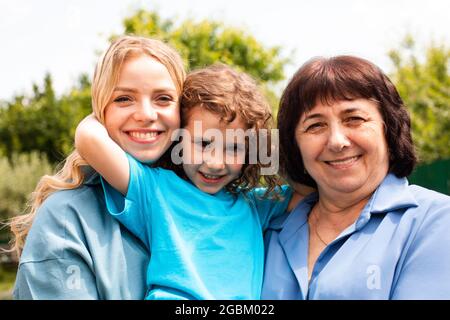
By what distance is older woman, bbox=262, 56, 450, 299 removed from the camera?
2047mm

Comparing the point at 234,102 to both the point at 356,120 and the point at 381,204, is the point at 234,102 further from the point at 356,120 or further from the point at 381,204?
the point at 381,204

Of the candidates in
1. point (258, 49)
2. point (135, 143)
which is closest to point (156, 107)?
point (135, 143)

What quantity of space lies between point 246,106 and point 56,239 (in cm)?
113

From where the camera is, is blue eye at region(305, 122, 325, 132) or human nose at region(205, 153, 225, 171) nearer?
blue eye at region(305, 122, 325, 132)

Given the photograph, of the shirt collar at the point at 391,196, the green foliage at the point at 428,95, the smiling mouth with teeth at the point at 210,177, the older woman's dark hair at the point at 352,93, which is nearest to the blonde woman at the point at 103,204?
the smiling mouth with teeth at the point at 210,177

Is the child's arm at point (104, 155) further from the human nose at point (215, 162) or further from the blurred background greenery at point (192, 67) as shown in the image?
the blurred background greenery at point (192, 67)

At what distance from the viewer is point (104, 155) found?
2.20 m

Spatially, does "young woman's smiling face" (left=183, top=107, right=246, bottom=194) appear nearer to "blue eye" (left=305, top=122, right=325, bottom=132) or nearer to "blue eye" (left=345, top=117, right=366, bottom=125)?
"blue eye" (left=305, top=122, right=325, bottom=132)

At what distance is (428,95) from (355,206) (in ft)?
42.1

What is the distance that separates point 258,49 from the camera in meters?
9.42

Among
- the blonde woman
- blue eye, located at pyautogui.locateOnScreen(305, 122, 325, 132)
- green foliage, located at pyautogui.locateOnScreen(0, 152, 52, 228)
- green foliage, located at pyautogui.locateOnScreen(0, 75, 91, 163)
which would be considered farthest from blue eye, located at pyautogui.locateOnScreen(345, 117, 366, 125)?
green foliage, located at pyautogui.locateOnScreen(0, 75, 91, 163)

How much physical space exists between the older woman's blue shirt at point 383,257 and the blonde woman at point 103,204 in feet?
2.09

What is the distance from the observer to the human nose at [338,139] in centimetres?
225
